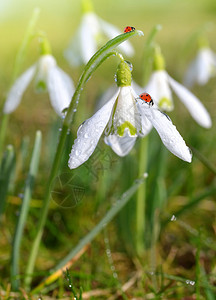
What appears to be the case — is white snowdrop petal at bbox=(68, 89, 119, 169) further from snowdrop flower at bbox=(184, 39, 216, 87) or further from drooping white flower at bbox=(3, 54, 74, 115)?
snowdrop flower at bbox=(184, 39, 216, 87)

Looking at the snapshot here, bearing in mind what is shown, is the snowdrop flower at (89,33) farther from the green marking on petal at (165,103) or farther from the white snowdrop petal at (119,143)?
the white snowdrop petal at (119,143)

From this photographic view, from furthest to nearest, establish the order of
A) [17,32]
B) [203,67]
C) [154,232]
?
[17,32] → [203,67] → [154,232]

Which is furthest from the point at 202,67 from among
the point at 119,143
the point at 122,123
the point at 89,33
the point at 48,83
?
the point at 122,123

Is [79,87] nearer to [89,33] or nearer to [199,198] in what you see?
[199,198]

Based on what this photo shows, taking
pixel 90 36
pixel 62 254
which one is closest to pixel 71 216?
pixel 62 254

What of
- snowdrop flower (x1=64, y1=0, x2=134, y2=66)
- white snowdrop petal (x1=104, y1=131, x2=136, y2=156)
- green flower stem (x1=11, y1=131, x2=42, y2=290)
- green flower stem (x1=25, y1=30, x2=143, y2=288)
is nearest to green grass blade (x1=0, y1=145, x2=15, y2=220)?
green flower stem (x1=11, y1=131, x2=42, y2=290)

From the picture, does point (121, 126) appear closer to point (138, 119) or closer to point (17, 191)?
point (138, 119)
